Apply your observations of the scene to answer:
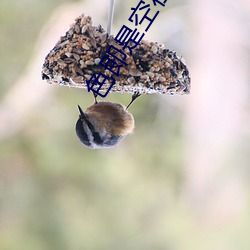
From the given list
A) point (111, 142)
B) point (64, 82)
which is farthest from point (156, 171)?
point (64, 82)

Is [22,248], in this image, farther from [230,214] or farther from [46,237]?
[230,214]

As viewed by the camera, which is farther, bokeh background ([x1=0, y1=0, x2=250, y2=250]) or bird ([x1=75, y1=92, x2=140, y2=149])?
bokeh background ([x1=0, y1=0, x2=250, y2=250])

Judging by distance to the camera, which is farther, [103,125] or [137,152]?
[137,152]

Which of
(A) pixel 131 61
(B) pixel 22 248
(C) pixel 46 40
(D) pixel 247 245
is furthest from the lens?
(D) pixel 247 245

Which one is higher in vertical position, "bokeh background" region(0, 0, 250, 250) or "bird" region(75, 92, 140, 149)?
"bokeh background" region(0, 0, 250, 250)

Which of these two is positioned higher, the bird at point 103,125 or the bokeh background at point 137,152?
the bokeh background at point 137,152
